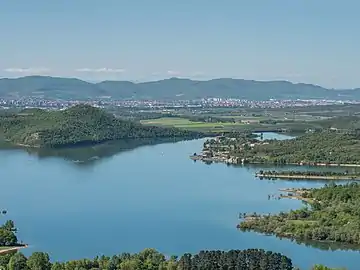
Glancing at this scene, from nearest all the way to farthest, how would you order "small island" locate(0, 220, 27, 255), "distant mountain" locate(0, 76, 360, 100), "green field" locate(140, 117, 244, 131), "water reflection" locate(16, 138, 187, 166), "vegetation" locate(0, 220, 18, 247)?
"small island" locate(0, 220, 27, 255) → "vegetation" locate(0, 220, 18, 247) → "water reflection" locate(16, 138, 187, 166) → "green field" locate(140, 117, 244, 131) → "distant mountain" locate(0, 76, 360, 100)

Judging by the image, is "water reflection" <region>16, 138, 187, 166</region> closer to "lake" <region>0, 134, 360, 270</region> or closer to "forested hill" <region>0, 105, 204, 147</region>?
"lake" <region>0, 134, 360, 270</region>

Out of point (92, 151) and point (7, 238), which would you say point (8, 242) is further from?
point (92, 151)

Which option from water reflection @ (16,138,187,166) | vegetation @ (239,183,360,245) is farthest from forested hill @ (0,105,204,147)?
vegetation @ (239,183,360,245)

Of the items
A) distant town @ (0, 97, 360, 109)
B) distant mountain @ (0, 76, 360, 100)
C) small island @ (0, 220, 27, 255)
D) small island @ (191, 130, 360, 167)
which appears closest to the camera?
small island @ (0, 220, 27, 255)

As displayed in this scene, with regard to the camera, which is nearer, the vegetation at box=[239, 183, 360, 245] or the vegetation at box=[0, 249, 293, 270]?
the vegetation at box=[0, 249, 293, 270]

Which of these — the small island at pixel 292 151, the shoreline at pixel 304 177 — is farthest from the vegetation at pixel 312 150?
the shoreline at pixel 304 177

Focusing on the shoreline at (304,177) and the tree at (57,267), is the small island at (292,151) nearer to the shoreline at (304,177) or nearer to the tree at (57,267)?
the shoreline at (304,177)
